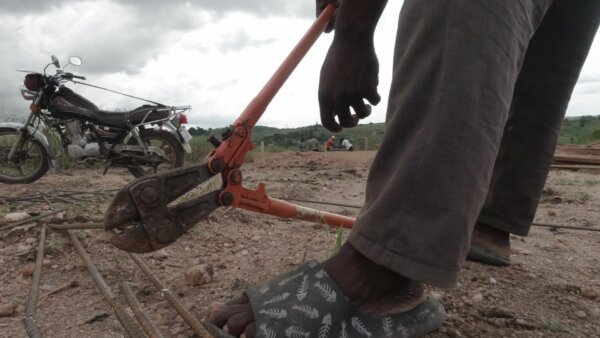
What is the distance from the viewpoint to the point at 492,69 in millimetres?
748

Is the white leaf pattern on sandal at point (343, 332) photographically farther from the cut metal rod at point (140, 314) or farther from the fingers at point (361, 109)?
the fingers at point (361, 109)

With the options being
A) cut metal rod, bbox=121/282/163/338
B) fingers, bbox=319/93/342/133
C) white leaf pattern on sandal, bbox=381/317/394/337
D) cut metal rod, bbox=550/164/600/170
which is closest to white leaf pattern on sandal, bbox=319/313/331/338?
white leaf pattern on sandal, bbox=381/317/394/337

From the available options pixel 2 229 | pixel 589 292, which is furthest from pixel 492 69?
pixel 2 229

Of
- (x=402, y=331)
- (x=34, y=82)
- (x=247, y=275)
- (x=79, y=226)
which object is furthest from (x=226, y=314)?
(x=34, y=82)

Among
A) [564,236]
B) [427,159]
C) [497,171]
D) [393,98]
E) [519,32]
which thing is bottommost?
[564,236]

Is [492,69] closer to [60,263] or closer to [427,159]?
[427,159]

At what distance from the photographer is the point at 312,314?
87 cm

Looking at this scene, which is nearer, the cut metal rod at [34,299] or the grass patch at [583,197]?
the cut metal rod at [34,299]

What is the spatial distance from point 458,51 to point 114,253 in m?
1.61

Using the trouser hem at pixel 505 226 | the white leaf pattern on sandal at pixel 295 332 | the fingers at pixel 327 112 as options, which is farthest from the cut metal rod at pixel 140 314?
the trouser hem at pixel 505 226

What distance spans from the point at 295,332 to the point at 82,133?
5331mm

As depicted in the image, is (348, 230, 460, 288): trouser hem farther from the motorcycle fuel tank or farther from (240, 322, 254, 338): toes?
the motorcycle fuel tank

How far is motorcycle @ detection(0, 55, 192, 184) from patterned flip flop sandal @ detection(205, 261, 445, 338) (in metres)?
4.78

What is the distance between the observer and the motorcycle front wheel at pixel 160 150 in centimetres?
538
